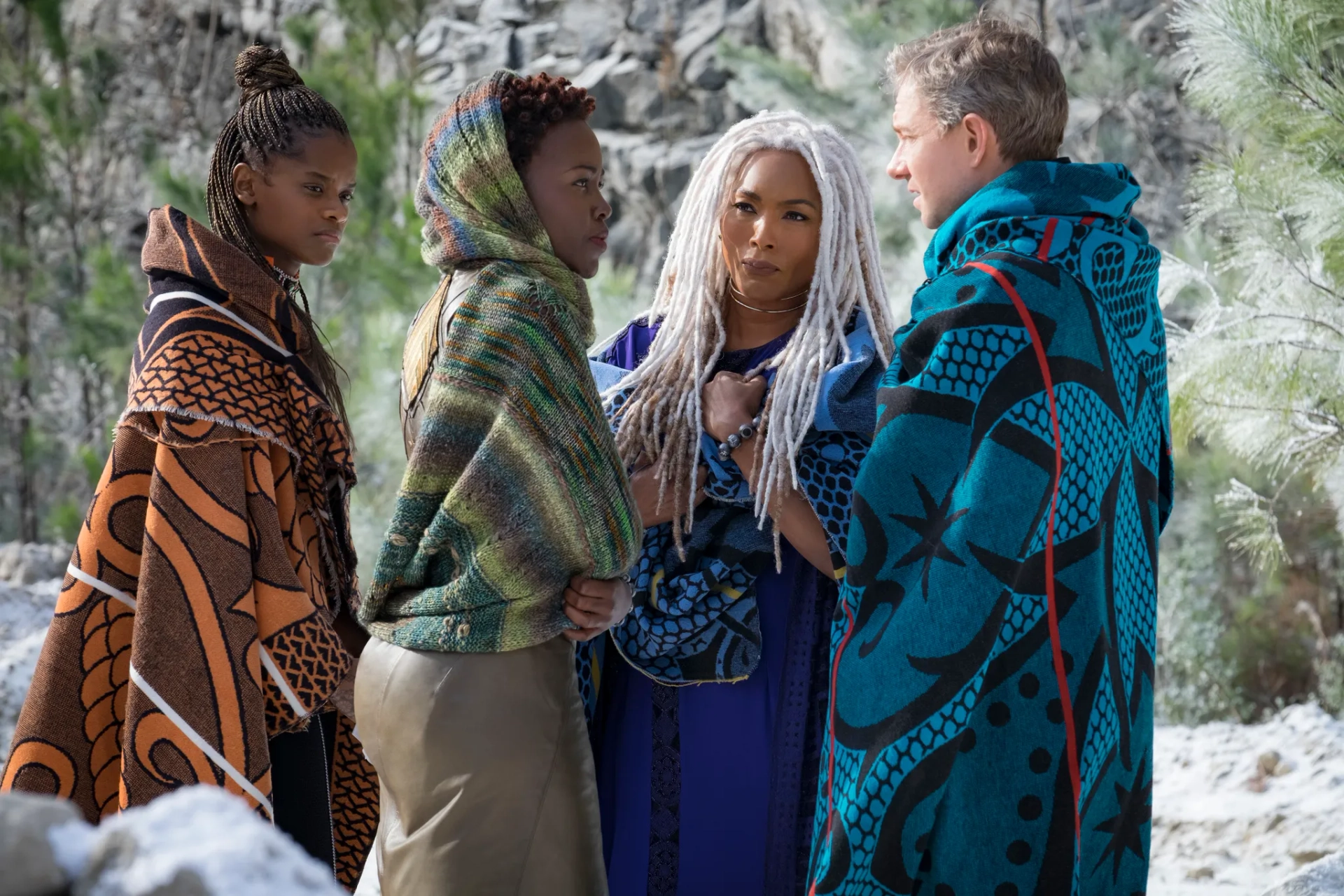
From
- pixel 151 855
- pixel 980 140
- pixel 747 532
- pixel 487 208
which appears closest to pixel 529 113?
pixel 487 208

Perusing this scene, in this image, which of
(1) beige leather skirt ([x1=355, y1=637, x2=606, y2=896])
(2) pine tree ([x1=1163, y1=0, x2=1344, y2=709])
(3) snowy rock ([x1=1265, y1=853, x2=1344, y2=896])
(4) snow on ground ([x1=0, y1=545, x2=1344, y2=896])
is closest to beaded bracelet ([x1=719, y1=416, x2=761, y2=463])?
(1) beige leather skirt ([x1=355, y1=637, x2=606, y2=896])

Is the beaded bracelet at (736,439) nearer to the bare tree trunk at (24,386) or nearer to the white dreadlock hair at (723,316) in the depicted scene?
the white dreadlock hair at (723,316)

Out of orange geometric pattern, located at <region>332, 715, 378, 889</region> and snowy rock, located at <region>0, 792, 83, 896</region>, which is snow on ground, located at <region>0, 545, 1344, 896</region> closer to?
orange geometric pattern, located at <region>332, 715, 378, 889</region>

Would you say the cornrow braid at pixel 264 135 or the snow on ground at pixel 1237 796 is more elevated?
the cornrow braid at pixel 264 135

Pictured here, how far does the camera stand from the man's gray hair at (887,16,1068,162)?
2070 millimetres

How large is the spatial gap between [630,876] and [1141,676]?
995 millimetres

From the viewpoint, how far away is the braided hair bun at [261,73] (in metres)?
2.50

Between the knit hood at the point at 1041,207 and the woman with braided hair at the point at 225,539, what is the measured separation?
1.17 metres

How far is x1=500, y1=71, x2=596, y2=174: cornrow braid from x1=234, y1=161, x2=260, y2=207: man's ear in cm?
57

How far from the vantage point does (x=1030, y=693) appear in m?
1.92

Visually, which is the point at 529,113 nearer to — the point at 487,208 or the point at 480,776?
the point at 487,208

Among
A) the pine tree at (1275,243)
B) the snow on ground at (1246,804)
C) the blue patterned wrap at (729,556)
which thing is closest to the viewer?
the blue patterned wrap at (729,556)

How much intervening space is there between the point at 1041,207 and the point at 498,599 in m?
1.01

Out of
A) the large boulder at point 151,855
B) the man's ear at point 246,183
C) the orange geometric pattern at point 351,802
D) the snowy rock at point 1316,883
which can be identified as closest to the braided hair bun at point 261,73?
the man's ear at point 246,183
